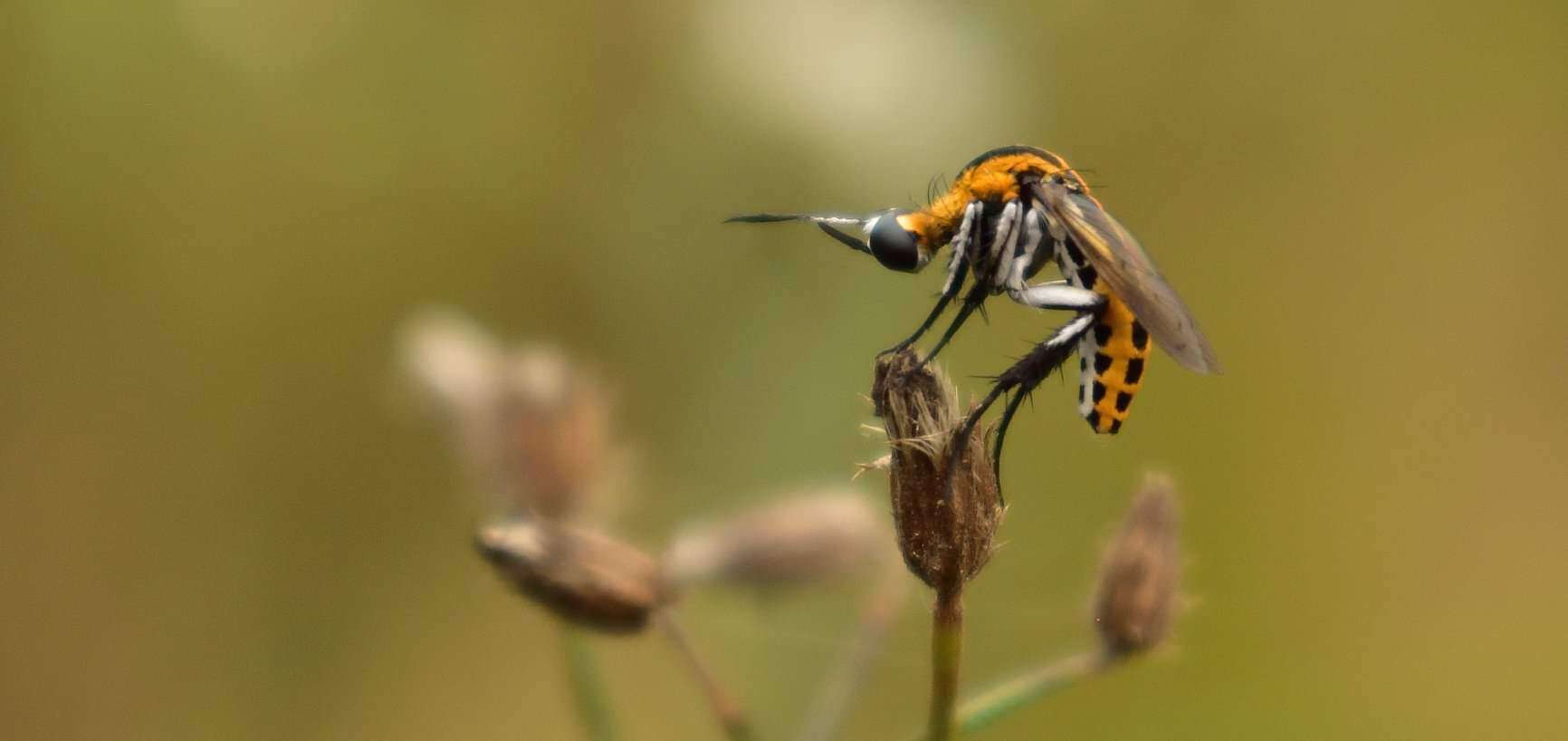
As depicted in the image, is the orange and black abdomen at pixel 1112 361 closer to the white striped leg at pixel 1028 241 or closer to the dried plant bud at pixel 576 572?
the white striped leg at pixel 1028 241

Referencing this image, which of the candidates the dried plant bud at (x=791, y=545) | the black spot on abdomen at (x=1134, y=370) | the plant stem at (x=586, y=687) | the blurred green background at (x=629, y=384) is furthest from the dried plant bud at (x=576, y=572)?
the blurred green background at (x=629, y=384)

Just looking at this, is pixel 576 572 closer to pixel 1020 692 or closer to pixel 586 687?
pixel 586 687

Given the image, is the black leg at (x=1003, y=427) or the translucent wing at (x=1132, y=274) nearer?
the black leg at (x=1003, y=427)

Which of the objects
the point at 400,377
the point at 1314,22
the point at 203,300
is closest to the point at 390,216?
the point at 203,300

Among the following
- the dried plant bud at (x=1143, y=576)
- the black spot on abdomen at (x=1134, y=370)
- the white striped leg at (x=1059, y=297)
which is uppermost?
the white striped leg at (x=1059, y=297)

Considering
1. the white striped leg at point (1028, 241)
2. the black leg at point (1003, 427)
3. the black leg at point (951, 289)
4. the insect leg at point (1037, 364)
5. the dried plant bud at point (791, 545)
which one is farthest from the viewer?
the dried plant bud at point (791, 545)

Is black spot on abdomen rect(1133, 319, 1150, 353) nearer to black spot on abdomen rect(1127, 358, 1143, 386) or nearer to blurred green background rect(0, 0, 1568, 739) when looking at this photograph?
black spot on abdomen rect(1127, 358, 1143, 386)

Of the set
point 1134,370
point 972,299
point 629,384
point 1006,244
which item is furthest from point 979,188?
point 629,384
